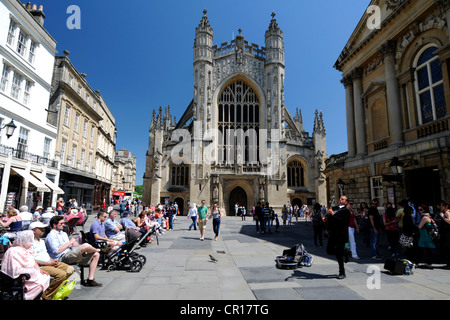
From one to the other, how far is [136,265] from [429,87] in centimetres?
1229

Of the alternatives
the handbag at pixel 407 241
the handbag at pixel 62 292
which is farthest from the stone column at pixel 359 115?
the handbag at pixel 62 292

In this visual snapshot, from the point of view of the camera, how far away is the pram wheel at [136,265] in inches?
216

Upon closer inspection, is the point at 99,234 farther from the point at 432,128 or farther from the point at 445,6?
the point at 445,6

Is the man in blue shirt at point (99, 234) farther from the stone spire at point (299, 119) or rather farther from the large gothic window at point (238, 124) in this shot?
the stone spire at point (299, 119)

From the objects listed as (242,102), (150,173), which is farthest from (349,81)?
(150,173)

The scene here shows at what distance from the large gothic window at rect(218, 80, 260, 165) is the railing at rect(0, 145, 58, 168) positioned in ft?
60.1

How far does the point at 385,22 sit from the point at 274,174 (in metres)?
21.0

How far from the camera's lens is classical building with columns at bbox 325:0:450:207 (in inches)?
359

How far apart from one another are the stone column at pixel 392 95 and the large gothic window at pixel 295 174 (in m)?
22.1

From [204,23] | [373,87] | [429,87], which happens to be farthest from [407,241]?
[204,23]

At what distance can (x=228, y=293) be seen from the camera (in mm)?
4113

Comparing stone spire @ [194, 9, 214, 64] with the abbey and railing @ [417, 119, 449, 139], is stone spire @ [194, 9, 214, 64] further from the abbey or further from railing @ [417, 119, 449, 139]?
railing @ [417, 119, 449, 139]

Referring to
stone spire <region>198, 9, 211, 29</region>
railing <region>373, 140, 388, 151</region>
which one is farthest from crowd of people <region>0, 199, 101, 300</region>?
stone spire <region>198, 9, 211, 29</region>
